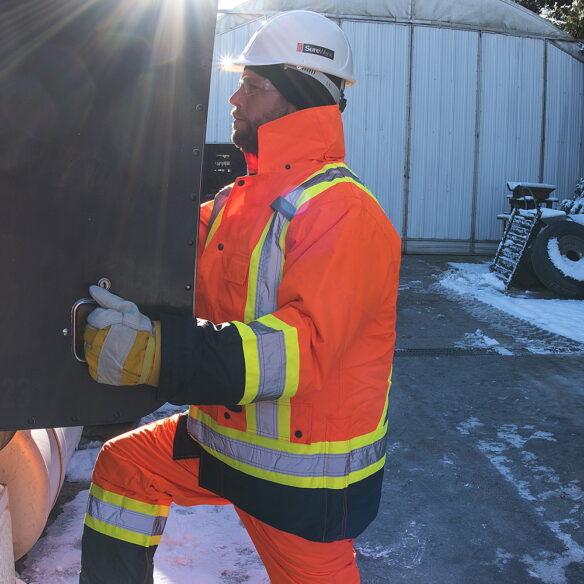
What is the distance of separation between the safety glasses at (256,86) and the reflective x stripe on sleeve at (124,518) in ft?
4.13

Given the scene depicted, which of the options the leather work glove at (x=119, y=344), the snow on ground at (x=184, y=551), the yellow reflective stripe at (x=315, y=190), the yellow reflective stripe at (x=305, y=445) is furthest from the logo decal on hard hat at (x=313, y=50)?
the snow on ground at (x=184, y=551)

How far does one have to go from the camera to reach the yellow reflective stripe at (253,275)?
193cm

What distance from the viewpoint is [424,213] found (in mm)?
13844

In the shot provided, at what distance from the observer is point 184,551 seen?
3.07 metres

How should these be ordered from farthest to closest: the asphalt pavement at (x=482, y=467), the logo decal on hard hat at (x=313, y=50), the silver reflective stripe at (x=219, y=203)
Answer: the asphalt pavement at (x=482, y=467) < the silver reflective stripe at (x=219, y=203) < the logo decal on hard hat at (x=313, y=50)

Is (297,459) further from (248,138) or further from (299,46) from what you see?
(299,46)

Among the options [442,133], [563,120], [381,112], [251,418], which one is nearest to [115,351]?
[251,418]

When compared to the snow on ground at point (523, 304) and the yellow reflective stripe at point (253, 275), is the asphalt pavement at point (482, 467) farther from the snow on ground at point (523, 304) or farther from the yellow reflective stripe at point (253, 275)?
the yellow reflective stripe at point (253, 275)

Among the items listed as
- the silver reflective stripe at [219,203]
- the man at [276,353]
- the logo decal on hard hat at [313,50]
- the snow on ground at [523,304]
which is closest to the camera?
the man at [276,353]

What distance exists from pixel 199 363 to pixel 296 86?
35.6 inches

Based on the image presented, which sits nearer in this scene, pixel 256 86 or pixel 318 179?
pixel 318 179

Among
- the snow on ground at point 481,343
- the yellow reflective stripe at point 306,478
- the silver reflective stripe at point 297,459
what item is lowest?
the snow on ground at point 481,343

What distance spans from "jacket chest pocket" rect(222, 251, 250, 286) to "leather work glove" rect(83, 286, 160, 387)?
0.38 m

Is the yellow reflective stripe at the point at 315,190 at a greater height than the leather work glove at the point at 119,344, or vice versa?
the yellow reflective stripe at the point at 315,190
